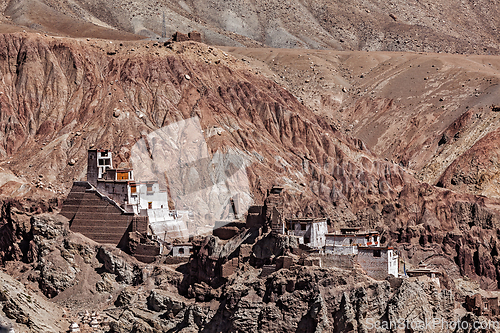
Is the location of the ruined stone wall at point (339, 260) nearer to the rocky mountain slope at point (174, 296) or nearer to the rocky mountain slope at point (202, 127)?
the rocky mountain slope at point (174, 296)

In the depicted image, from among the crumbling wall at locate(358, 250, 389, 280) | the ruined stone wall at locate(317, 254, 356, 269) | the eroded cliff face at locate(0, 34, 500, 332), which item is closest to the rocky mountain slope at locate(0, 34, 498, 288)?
the eroded cliff face at locate(0, 34, 500, 332)

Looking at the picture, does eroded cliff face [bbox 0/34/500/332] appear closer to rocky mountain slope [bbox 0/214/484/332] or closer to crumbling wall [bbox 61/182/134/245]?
rocky mountain slope [bbox 0/214/484/332]

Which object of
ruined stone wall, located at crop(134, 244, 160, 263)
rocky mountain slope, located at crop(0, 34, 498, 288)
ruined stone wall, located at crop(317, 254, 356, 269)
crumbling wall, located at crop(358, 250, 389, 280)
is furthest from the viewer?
rocky mountain slope, located at crop(0, 34, 498, 288)

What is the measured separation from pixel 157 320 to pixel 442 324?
29.0m

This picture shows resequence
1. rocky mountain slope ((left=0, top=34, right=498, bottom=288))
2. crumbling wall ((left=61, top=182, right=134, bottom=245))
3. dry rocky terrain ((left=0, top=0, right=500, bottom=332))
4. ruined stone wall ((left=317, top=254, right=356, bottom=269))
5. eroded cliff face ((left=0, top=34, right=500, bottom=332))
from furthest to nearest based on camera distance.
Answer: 1. rocky mountain slope ((left=0, top=34, right=498, bottom=288))
2. crumbling wall ((left=61, top=182, right=134, bottom=245))
3. ruined stone wall ((left=317, top=254, right=356, bottom=269))
4. dry rocky terrain ((left=0, top=0, right=500, bottom=332))
5. eroded cliff face ((left=0, top=34, right=500, bottom=332))

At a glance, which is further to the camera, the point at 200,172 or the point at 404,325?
the point at 200,172

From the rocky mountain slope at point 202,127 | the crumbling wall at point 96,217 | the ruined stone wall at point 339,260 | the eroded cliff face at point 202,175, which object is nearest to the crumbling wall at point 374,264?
the ruined stone wall at point 339,260

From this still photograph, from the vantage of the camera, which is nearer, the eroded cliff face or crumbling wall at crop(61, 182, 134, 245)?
the eroded cliff face

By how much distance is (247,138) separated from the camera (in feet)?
514

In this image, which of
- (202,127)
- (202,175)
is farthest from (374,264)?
(202,127)

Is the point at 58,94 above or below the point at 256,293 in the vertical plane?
above

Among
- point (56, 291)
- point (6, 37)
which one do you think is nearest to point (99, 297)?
point (56, 291)

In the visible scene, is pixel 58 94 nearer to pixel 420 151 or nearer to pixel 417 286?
pixel 420 151

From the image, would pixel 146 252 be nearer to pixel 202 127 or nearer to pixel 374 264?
pixel 374 264
